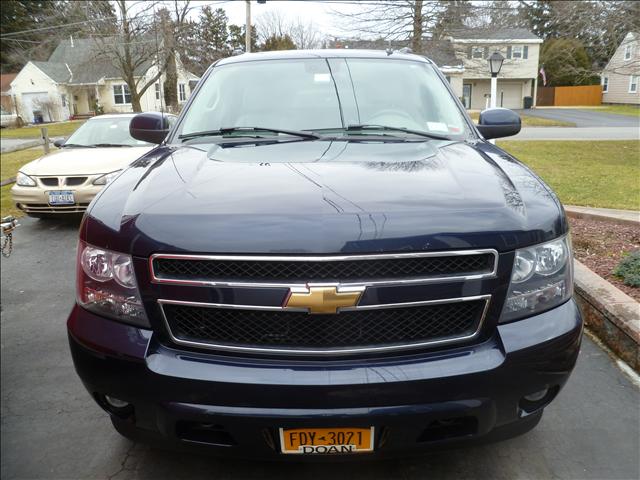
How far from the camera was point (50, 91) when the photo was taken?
46625 mm

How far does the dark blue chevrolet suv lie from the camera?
6.21ft

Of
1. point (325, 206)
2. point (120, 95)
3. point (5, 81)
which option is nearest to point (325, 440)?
point (325, 206)

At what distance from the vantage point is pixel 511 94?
49844 mm

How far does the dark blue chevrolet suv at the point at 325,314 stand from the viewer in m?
1.89

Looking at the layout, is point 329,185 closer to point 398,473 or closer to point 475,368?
point 475,368

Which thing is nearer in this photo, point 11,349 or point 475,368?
point 475,368

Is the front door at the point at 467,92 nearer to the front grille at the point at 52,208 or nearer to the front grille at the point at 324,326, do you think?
the front grille at the point at 52,208

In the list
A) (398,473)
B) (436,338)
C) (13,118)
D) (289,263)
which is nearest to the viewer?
(289,263)

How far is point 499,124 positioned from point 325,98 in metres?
1.15

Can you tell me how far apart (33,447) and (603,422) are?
9.26ft

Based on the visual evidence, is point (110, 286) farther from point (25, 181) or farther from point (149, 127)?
point (25, 181)

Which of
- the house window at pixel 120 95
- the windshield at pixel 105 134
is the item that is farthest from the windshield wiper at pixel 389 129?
the house window at pixel 120 95

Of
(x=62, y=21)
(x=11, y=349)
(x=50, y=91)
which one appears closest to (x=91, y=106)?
(x=50, y=91)

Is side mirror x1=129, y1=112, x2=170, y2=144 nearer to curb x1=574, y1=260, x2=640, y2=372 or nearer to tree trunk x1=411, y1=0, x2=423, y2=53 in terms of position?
curb x1=574, y1=260, x2=640, y2=372
